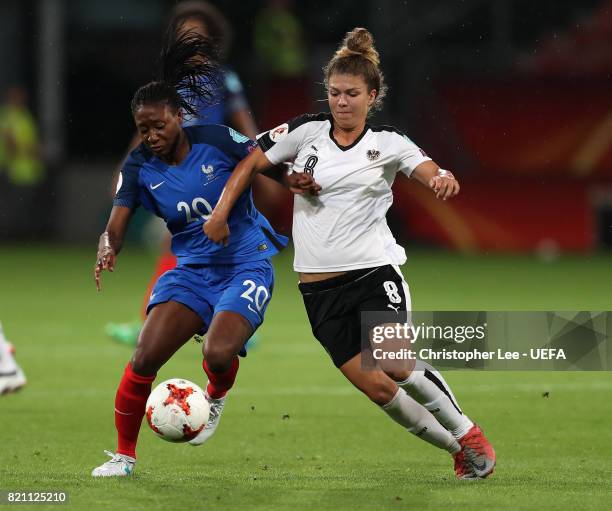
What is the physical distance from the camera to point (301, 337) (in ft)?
38.3

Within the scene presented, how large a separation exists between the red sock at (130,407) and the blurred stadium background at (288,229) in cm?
20

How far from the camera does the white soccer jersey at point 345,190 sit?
6.23 meters

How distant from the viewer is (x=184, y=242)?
6668 mm

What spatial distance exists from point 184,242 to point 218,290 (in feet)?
1.03

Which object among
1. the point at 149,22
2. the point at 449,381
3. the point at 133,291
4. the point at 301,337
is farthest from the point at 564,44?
the point at 449,381

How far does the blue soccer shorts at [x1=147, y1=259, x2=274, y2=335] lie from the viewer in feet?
21.1

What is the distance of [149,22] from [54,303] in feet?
38.8

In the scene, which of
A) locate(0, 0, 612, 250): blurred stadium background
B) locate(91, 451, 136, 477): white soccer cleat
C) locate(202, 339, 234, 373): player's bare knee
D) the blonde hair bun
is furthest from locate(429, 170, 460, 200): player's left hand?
locate(0, 0, 612, 250): blurred stadium background

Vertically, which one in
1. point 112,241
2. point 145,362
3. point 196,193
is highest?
point 196,193

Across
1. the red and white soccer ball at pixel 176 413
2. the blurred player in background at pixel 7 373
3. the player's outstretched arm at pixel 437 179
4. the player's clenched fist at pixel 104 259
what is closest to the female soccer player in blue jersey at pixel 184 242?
the player's clenched fist at pixel 104 259

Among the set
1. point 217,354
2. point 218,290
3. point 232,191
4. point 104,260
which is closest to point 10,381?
point 218,290

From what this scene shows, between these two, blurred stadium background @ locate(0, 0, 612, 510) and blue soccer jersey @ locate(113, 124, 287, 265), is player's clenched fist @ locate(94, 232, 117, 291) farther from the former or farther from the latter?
blurred stadium background @ locate(0, 0, 612, 510)

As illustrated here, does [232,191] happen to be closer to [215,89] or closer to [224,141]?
[224,141]

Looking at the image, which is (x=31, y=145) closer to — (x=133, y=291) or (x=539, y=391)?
(x=133, y=291)
